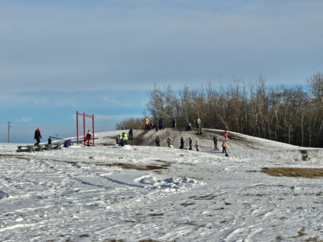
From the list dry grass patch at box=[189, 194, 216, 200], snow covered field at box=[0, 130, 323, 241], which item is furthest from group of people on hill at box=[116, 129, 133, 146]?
dry grass patch at box=[189, 194, 216, 200]

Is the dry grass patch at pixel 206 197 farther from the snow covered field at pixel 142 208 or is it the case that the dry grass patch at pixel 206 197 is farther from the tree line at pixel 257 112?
the tree line at pixel 257 112

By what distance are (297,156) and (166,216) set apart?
956 inches

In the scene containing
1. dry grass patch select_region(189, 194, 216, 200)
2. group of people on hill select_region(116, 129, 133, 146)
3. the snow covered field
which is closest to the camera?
the snow covered field

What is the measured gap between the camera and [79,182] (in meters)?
12.0

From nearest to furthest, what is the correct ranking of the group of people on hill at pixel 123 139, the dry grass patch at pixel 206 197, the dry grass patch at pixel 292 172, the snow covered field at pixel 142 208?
the snow covered field at pixel 142 208 < the dry grass patch at pixel 206 197 < the dry grass patch at pixel 292 172 < the group of people on hill at pixel 123 139

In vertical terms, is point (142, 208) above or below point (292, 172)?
above

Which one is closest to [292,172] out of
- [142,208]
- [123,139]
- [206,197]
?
A: [206,197]

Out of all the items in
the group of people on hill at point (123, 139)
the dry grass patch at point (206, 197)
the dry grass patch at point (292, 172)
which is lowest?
the dry grass patch at point (292, 172)

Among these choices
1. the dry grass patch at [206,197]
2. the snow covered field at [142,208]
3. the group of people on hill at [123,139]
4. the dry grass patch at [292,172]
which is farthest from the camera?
the group of people on hill at [123,139]

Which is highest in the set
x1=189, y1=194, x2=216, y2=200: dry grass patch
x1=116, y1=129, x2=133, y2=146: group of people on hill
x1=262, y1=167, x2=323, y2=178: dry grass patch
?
x1=116, y1=129, x2=133, y2=146: group of people on hill

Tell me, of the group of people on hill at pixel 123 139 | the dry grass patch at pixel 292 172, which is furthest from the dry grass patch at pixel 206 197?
the group of people on hill at pixel 123 139

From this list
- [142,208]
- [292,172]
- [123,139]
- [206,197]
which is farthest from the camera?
[123,139]

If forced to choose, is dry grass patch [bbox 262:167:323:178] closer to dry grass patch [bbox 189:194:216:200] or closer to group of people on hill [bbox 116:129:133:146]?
dry grass patch [bbox 189:194:216:200]

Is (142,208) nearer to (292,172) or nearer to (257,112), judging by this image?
(292,172)
